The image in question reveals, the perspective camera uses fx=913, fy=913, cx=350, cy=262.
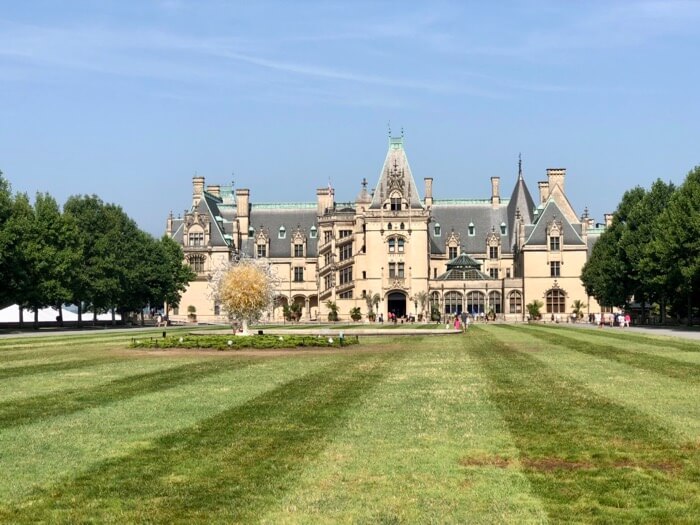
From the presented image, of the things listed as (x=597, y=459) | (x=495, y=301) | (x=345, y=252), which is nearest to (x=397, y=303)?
(x=345, y=252)

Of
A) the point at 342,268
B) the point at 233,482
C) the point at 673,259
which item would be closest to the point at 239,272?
the point at 673,259

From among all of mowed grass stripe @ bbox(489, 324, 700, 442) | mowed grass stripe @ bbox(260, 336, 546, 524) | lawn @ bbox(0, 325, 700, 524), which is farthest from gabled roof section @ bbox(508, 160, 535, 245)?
mowed grass stripe @ bbox(260, 336, 546, 524)

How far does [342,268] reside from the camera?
12381 cm

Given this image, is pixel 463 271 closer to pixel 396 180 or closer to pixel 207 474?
pixel 396 180

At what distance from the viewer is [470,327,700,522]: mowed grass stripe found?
421 inches

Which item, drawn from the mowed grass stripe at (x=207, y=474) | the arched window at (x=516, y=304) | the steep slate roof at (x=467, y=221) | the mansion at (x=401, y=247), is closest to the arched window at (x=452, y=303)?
the mansion at (x=401, y=247)

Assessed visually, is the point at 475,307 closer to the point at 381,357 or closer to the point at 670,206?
the point at 670,206

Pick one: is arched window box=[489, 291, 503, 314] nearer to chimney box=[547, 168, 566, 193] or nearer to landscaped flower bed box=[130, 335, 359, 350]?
chimney box=[547, 168, 566, 193]

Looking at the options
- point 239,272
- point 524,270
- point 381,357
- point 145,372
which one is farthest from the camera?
point 524,270

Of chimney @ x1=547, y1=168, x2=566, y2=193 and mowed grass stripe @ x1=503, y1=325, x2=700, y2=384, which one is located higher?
chimney @ x1=547, y1=168, x2=566, y2=193

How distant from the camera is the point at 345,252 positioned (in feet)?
411

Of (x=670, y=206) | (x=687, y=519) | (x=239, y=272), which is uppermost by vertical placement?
(x=670, y=206)

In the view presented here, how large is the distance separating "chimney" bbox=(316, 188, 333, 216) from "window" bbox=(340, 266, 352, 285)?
49.7 ft

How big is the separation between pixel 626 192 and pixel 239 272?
5298 cm
